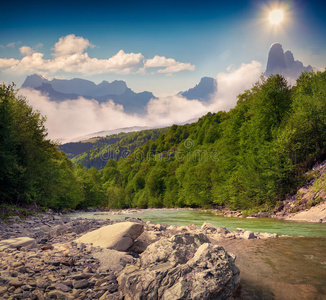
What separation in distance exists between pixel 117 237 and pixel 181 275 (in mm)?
4516

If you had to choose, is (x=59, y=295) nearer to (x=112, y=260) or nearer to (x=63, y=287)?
(x=63, y=287)

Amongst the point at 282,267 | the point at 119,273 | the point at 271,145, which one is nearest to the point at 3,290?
the point at 119,273

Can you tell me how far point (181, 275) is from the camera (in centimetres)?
530

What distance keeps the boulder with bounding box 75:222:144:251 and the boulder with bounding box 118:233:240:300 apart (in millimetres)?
2548

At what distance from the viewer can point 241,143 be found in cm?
3491

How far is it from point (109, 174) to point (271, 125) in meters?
106

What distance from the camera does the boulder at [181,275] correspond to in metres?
4.90

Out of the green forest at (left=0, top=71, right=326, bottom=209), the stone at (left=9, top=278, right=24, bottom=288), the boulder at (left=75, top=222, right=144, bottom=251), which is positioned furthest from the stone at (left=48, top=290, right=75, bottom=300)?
the green forest at (left=0, top=71, right=326, bottom=209)

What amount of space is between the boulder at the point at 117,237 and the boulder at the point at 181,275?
8.36 feet

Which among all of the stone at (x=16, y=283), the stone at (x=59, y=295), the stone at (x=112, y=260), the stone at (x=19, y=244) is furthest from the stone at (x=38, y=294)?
the stone at (x=19, y=244)

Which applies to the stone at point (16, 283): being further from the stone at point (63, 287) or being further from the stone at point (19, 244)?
the stone at point (19, 244)

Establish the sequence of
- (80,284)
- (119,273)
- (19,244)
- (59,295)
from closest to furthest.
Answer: (59,295) < (80,284) < (119,273) < (19,244)

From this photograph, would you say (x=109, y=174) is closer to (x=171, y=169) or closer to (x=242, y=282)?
(x=171, y=169)

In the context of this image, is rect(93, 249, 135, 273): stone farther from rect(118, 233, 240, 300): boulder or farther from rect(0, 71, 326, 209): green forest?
rect(0, 71, 326, 209): green forest
